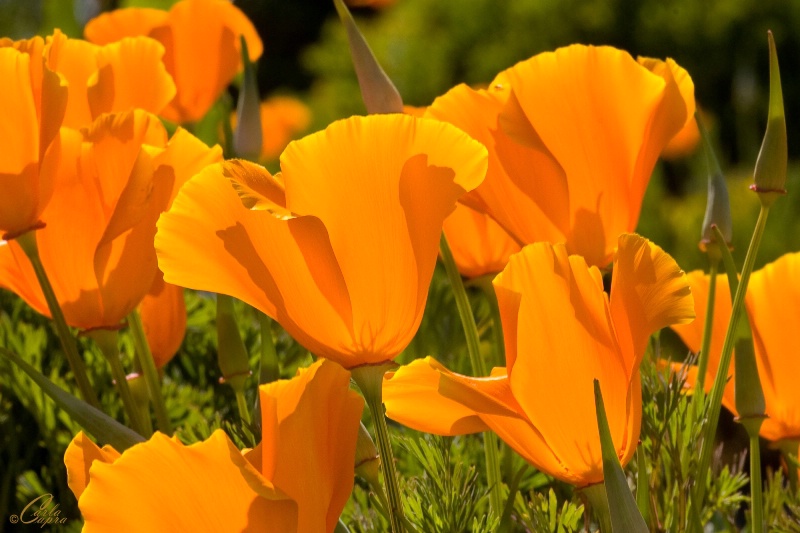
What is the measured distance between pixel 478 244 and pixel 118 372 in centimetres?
19

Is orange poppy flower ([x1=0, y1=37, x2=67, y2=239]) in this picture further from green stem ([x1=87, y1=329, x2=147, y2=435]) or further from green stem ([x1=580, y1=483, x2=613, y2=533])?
green stem ([x1=580, y1=483, x2=613, y2=533])

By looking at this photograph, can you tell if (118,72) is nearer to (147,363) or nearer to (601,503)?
(147,363)

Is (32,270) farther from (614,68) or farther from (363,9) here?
(363,9)

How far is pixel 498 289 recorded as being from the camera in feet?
1.20

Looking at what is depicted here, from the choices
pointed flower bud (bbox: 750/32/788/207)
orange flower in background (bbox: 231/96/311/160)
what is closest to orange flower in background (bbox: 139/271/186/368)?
pointed flower bud (bbox: 750/32/788/207)

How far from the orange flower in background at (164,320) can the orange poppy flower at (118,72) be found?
85 millimetres

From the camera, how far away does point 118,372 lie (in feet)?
1.48

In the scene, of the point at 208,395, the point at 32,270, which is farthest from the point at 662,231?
the point at 32,270

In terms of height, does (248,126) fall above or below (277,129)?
above

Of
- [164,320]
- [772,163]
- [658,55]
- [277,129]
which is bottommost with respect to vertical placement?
[658,55]

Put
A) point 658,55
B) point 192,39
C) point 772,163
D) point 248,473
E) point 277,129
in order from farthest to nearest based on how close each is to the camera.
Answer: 1. point 658,55
2. point 277,129
3. point 192,39
4. point 772,163
5. point 248,473

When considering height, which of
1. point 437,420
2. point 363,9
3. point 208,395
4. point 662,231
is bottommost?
point 363,9

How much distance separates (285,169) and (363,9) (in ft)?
18.9

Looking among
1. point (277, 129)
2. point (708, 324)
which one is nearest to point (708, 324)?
point (708, 324)
